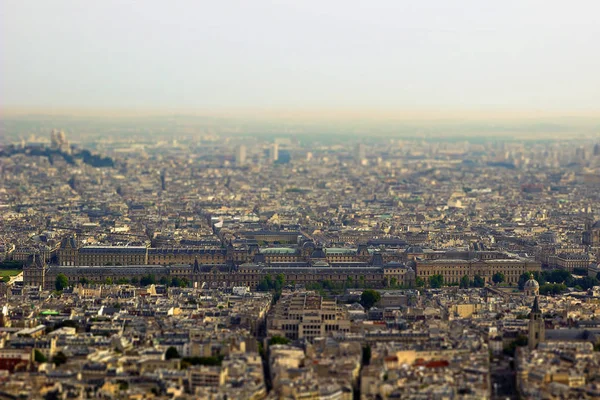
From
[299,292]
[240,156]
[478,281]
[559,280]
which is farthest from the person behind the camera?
[240,156]

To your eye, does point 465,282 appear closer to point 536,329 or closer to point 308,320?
point 308,320

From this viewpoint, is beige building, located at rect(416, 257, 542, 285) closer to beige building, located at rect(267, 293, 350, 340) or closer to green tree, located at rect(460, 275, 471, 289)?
green tree, located at rect(460, 275, 471, 289)

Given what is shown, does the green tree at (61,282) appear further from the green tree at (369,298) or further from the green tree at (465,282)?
the green tree at (465,282)

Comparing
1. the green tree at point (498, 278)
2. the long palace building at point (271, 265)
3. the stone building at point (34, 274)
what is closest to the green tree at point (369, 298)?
the long palace building at point (271, 265)

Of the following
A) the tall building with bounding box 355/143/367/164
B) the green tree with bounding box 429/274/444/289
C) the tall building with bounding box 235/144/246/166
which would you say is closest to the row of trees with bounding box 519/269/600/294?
the green tree with bounding box 429/274/444/289

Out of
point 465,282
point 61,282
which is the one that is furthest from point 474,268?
point 61,282

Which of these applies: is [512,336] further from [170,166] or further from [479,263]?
[170,166]
